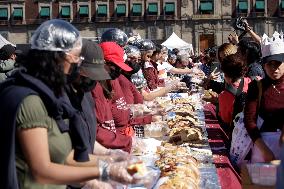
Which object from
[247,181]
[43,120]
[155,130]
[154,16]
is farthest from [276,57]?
[154,16]

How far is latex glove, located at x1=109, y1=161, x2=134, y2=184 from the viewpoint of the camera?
2283mm

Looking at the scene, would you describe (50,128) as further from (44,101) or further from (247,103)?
(247,103)

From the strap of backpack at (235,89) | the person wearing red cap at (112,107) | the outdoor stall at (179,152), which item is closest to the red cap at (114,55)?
the person wearing red cap at (112,107)

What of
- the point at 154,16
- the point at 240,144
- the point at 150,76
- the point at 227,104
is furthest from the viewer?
the point at 154,16

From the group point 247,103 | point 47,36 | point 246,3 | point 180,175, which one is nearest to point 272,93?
point 247,103

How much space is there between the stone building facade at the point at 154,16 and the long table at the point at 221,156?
3707 cm

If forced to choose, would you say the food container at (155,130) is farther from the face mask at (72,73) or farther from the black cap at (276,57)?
the face mask at (72,73)

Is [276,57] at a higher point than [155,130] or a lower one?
higher

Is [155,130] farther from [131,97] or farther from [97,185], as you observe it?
[97,185]

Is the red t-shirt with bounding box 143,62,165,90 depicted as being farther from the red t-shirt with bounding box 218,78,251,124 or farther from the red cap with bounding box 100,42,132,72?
the red cap with bounding box 100,42,132,72

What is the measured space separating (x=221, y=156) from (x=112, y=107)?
1.21 metres

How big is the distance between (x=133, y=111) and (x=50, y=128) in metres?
2.43

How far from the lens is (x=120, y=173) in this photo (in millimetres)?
2301

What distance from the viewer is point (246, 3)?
147 feet
